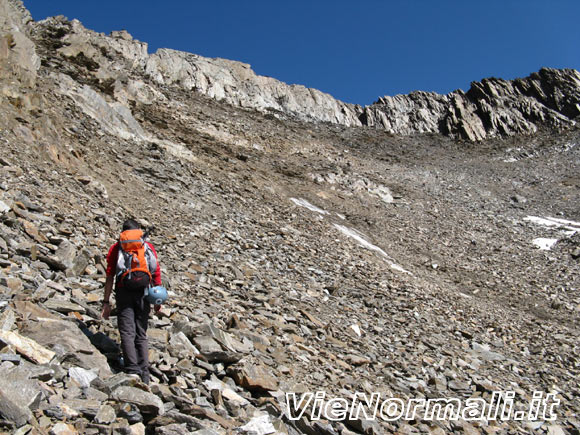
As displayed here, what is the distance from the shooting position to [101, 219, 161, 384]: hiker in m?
4.60

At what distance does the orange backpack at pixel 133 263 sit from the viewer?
4738 millimetres

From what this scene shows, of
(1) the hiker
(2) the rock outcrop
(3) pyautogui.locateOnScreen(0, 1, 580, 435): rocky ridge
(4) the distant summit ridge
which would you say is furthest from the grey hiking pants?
(2) the rock outcrop

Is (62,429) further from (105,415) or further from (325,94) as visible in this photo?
(325,94)

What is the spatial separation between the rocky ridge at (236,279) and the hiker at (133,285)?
36 cm

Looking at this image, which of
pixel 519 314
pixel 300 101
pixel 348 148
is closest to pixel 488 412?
pixel 519 314

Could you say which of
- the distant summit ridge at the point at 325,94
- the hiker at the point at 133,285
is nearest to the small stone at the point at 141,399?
the hiker at the point at 133,285

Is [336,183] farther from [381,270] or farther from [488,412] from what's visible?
[488,412]

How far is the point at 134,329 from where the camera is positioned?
4656 millimetres

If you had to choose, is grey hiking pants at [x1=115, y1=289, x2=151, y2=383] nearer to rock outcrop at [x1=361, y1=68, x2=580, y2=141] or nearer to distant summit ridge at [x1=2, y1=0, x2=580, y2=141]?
distant summit ridge at [x1=2, y1=0, x2=580, y2=141]

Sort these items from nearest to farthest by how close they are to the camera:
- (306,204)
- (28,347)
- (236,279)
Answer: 1. (28,347)
2. (236,279)
3. (306,204)

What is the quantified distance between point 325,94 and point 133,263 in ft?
161

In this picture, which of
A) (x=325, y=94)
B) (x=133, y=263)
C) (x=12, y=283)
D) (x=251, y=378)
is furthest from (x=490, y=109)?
(x=12, y=283)

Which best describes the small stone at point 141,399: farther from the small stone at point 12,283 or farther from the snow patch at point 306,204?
the snow patch at point 306,204

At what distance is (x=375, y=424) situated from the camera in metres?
5.48
